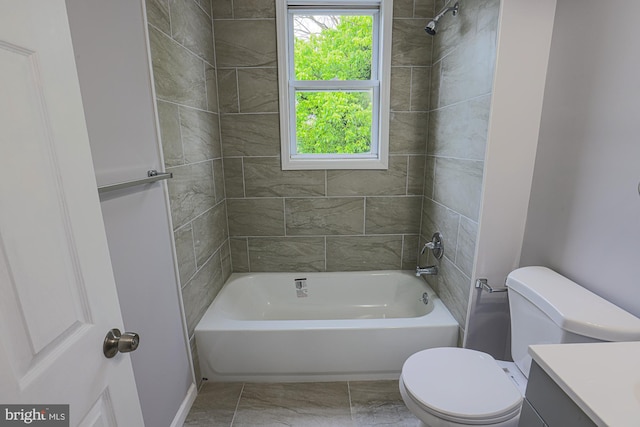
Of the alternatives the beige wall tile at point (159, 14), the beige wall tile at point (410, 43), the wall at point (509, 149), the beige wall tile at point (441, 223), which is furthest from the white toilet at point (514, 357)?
the beige wall tile at point (159, 14)

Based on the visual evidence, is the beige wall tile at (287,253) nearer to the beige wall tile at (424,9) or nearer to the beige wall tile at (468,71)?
the beige wall tile at (468,71)

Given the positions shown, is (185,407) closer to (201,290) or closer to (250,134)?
(201,290)

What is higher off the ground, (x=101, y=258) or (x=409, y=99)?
(x=409, y=99)

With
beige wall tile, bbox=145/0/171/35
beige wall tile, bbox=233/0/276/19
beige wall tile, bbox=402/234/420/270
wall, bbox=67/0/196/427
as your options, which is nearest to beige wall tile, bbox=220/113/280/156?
beige wall tile, bbox=233/0/276/19

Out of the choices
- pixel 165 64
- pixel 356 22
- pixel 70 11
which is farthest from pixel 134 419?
pixel 356 22

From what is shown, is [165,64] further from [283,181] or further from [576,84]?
[576,84]

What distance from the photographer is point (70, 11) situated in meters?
0.91

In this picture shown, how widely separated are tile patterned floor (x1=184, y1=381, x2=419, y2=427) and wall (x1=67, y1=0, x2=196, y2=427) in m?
0.23

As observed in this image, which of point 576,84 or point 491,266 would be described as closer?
point 576,84

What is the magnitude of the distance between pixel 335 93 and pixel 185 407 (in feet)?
7.28

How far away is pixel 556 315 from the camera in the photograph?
1.07 meters

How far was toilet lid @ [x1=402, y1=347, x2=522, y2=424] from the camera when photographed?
1.13m

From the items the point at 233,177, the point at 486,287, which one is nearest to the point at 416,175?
the point at 486,287

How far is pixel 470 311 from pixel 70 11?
2.05 metres
